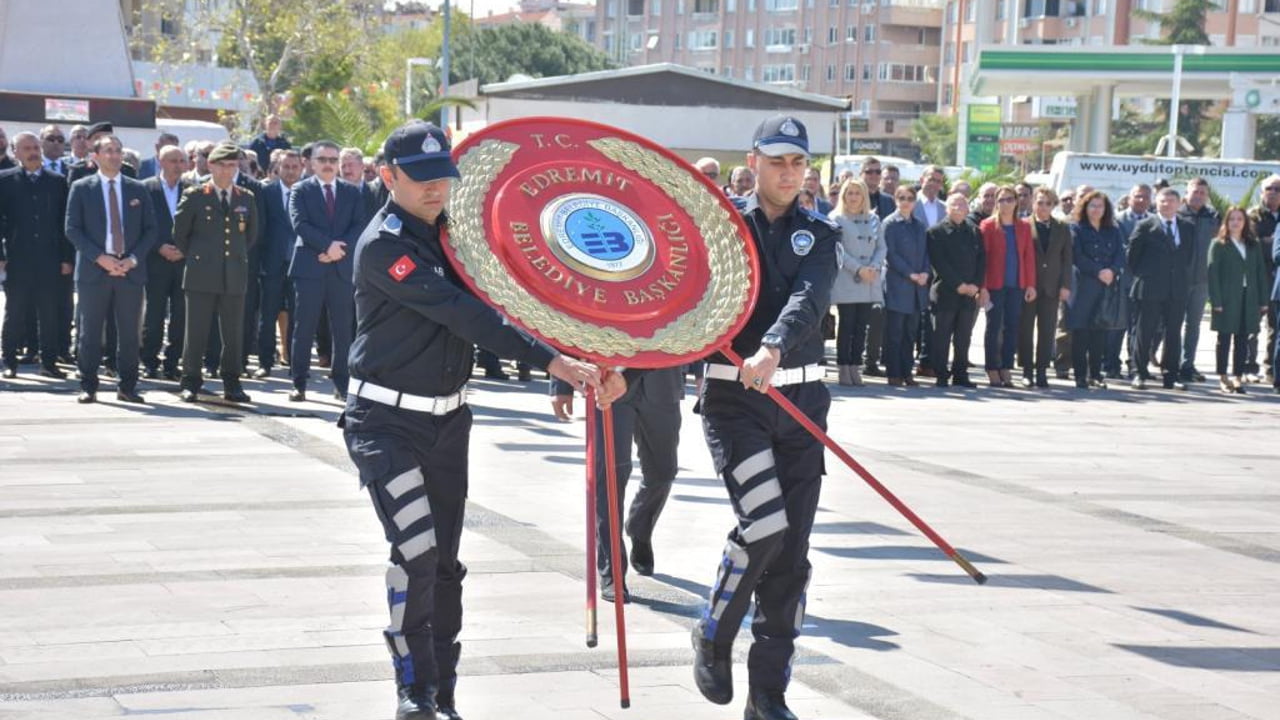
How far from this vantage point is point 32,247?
1538 centimetres

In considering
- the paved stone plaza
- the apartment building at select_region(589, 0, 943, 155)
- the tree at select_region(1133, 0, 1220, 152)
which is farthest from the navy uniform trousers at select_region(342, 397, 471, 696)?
the apartment building at select_region(589, 0, 943, 155)

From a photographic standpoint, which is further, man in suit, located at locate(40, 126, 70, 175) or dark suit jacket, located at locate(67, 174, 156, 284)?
man in suit, located at locate(40, 126, 70, 175)

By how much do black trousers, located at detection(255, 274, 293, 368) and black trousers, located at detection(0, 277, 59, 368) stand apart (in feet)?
5.89

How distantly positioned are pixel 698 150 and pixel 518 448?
26.1 m

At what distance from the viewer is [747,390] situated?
6.21 meters

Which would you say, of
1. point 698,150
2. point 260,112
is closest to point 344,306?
point 698,150

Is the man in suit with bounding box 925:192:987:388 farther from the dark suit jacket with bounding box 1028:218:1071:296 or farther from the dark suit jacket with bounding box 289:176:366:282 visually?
the dark suit jacket with bounding box 289:176:366:282

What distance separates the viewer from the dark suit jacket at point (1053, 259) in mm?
18203

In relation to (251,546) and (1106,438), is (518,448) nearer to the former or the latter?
(251,546)

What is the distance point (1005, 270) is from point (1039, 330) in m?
0.80

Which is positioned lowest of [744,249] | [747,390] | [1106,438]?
[1106,438]

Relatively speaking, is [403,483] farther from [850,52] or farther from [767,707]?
[850,52]

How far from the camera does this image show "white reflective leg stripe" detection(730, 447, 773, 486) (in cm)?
608

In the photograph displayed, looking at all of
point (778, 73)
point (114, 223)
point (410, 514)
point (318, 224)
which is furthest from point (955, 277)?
point (778, 73)
